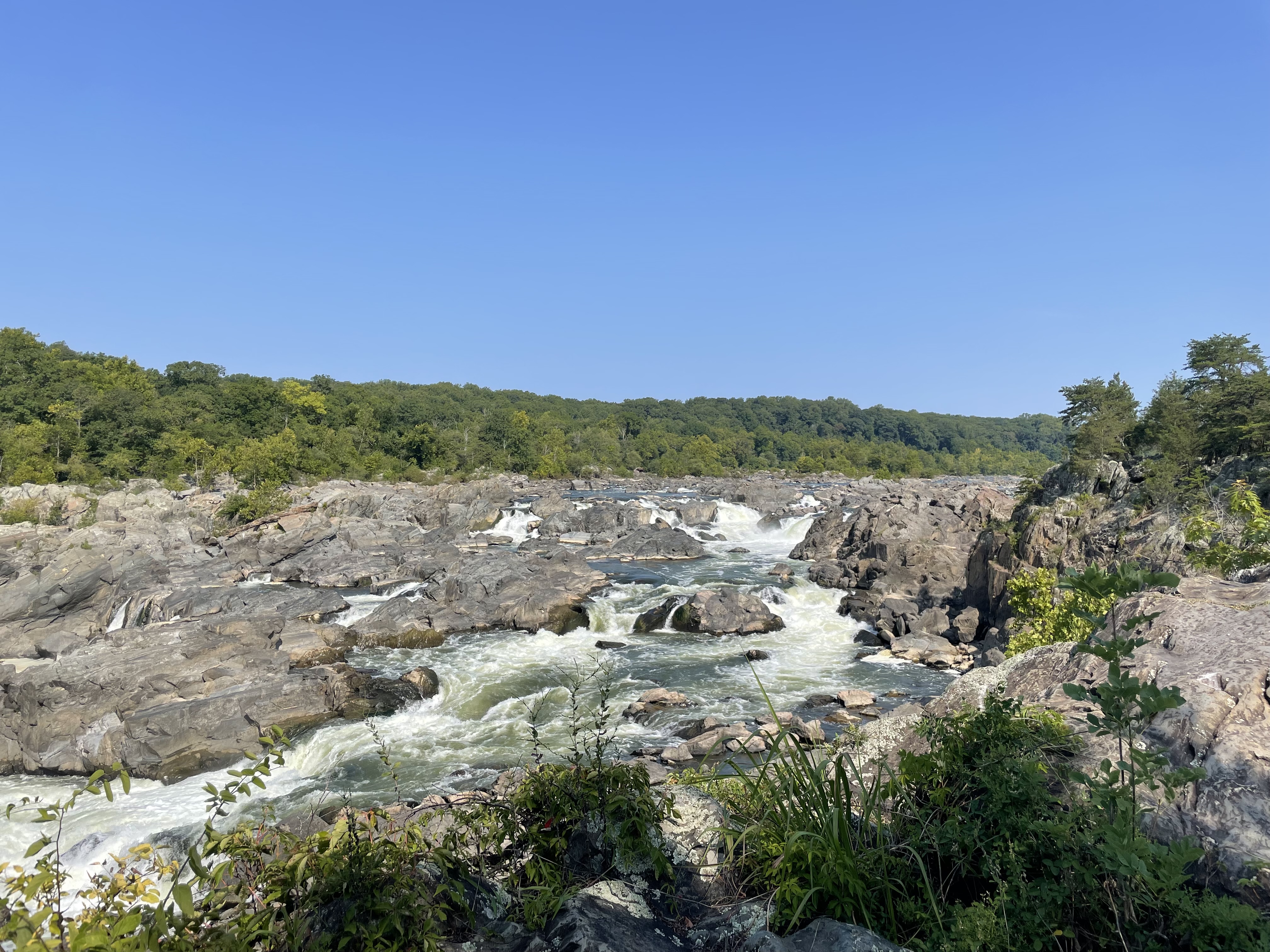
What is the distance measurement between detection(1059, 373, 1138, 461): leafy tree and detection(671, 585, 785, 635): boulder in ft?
40.7

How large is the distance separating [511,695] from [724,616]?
322 inches

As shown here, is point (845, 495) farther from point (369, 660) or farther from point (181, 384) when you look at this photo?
point (181, 384)

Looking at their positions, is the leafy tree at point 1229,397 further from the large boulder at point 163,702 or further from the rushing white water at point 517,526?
the rushing white water at point 517,526

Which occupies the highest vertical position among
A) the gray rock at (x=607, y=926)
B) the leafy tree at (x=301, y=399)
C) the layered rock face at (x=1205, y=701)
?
the leafy tree at (x=301, y=399)

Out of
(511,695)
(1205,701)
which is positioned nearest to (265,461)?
(511,695)

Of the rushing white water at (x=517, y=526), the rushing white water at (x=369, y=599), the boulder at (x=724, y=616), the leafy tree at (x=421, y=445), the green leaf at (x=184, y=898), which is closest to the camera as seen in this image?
the green leaf at (x=184, y=898)

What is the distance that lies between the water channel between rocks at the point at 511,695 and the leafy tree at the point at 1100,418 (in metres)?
10.5

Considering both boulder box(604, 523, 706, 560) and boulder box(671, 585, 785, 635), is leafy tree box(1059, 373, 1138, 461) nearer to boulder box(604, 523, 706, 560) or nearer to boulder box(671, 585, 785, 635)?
boulder box(671, 585, 785, 635)

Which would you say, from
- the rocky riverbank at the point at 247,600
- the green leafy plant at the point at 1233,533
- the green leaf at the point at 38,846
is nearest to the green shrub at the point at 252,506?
the rocky riverbank at the point at 247,600

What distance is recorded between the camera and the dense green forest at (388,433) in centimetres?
5678

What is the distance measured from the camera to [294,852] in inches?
112

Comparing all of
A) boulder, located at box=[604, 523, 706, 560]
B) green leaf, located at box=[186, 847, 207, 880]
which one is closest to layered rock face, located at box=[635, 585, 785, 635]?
boulder, located at box=[604, 523, 706, 560]

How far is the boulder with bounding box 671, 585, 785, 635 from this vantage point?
20859 millimetres

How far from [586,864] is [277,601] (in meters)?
21.6
